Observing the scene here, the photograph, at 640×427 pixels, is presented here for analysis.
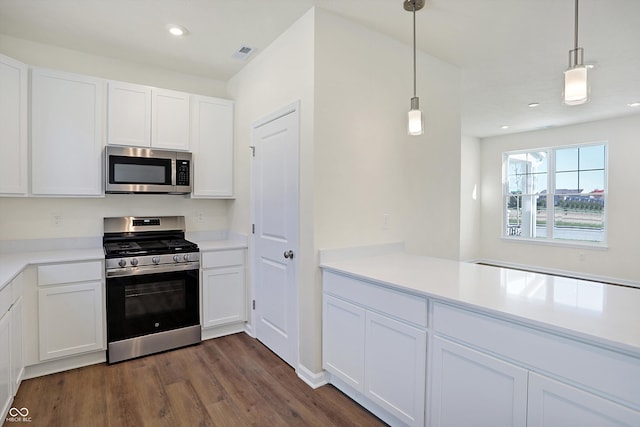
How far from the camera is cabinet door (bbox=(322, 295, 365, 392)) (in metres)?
2.16

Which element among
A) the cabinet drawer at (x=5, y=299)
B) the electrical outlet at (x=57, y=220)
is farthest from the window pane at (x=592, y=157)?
the cabinet drawer at (x=5, y=299)

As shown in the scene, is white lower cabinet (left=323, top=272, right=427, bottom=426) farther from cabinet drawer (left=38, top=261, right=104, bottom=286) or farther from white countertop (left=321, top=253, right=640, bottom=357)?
cabinet drawer (left=38, top=261, right=104, bottom=286)

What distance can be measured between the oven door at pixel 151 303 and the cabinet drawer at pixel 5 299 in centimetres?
73

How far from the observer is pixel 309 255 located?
2.48 m

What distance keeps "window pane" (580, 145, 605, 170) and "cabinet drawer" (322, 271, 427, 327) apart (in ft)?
20.2

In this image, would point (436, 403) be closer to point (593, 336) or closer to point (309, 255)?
point (593, 336)

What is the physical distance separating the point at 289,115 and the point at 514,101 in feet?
11.9

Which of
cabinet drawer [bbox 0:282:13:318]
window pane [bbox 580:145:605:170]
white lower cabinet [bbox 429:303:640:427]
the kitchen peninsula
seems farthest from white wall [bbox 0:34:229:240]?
window pane [bbox 580:145:605:170]

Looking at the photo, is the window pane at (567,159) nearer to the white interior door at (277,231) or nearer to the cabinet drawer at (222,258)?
the white interior door at (277,231)

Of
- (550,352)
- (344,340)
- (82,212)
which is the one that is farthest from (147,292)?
(550,352)

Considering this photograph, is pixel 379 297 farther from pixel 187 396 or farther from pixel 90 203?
pixel 90 203

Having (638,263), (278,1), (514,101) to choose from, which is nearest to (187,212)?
(278,1)

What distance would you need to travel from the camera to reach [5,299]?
78.1 inches

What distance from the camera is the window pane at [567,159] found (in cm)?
626
